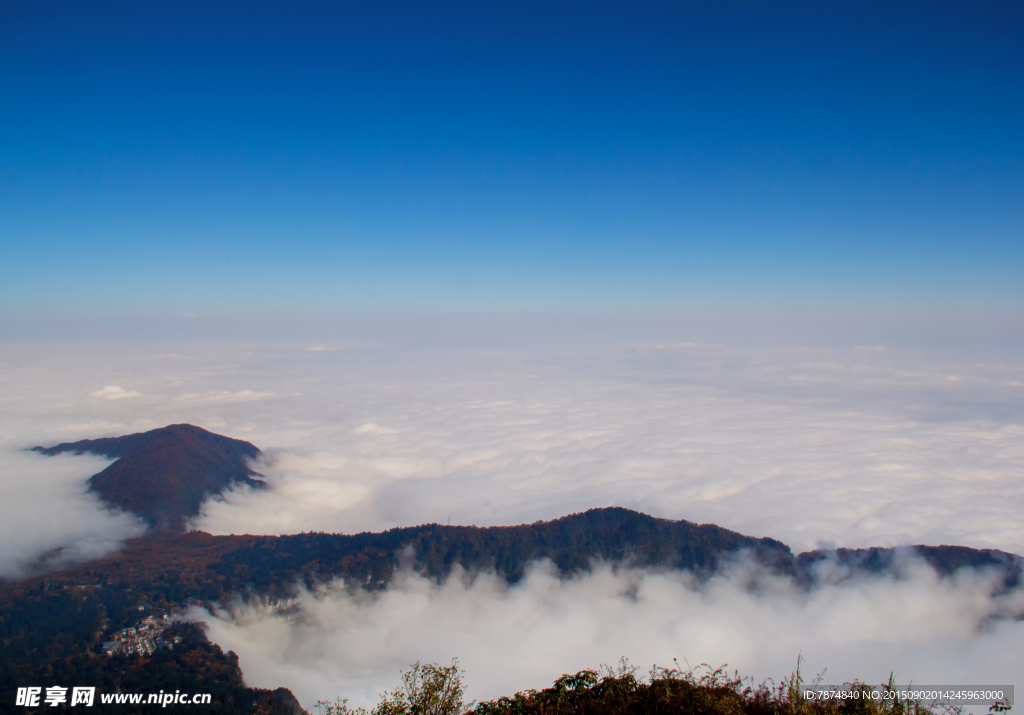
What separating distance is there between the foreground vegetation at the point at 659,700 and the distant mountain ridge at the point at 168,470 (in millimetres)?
112162

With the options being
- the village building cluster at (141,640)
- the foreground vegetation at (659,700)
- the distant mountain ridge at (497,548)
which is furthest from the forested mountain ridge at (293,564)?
the foreground vegetation at (659,700)

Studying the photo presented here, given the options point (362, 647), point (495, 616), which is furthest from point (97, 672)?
point (495, 616)

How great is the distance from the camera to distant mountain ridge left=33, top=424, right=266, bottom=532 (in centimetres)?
10744

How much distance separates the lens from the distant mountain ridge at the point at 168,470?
352ft

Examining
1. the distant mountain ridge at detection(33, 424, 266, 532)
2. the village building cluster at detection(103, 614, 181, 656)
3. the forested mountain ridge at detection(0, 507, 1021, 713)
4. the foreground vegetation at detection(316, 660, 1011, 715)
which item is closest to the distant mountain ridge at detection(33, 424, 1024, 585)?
the forested mountain ridge at detection(0, 507, 1021, 713)

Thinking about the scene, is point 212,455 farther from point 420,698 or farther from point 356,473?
point 420,698

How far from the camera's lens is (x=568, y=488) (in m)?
126

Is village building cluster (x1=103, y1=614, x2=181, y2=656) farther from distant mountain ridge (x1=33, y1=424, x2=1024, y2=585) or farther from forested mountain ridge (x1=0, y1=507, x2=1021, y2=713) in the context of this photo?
distant mountain ridge (x1=33, y1=424, x2=1024, y2=585)

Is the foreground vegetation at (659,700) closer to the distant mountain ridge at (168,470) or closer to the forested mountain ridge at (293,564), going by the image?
the forested mountain ridge at (293,564)

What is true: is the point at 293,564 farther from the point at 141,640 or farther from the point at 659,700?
the point at 659,700

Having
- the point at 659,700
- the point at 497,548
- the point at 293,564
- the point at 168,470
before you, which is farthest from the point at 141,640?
the point at 659,700

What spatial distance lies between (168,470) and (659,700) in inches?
5249

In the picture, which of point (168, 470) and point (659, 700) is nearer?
point (659, 700)

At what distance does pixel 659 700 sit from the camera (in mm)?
17484
